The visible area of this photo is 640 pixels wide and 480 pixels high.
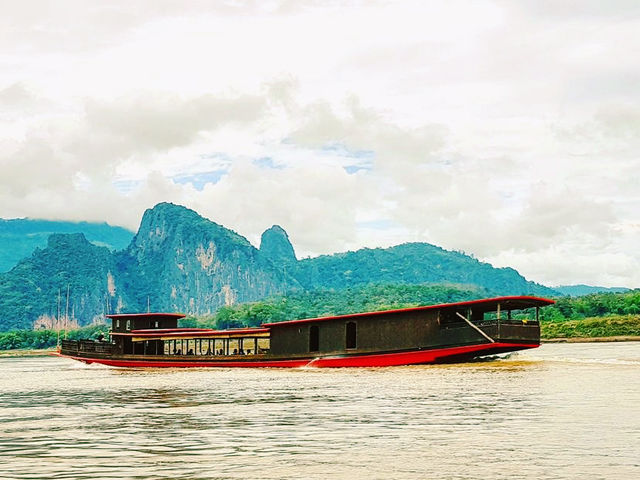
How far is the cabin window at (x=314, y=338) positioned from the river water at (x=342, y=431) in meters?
12.6

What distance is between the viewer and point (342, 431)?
14.2 meters

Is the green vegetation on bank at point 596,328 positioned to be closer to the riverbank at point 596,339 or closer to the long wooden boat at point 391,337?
the riverbank at point 596,339

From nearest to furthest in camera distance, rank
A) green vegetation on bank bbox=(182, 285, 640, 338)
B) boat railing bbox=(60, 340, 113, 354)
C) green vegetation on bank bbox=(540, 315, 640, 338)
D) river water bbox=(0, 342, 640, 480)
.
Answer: river water bbox=(0, 342, 640, 480) < boat railing bbox=(60, 340, 113, 354) < green vegetation on bank bbox=(540, 315, 640, 338) < green vegetation on bank bbox=(182, 285, 640, 338)

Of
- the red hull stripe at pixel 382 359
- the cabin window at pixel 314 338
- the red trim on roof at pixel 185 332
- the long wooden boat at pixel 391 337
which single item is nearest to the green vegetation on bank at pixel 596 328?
the long wooden boat at pixel 391 337

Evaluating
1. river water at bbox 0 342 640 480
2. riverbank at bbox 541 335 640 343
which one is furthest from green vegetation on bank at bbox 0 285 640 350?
river water at bbox 0 342 640 480

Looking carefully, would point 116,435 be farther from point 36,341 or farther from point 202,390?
point 36,341

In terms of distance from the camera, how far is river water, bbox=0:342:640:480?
1035cm

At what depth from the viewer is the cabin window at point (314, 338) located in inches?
1543

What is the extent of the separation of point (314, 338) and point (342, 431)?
83.4ft

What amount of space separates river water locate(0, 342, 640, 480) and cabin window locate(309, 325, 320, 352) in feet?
41.4

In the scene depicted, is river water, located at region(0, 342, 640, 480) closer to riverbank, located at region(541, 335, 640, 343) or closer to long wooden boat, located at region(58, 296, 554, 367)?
long wooden boat, located at region(58, 296, 554, 367)

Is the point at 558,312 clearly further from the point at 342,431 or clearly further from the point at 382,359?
the point at 342,431

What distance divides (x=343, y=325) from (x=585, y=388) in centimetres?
1739

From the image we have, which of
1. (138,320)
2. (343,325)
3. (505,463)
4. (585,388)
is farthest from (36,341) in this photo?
(505,463)
